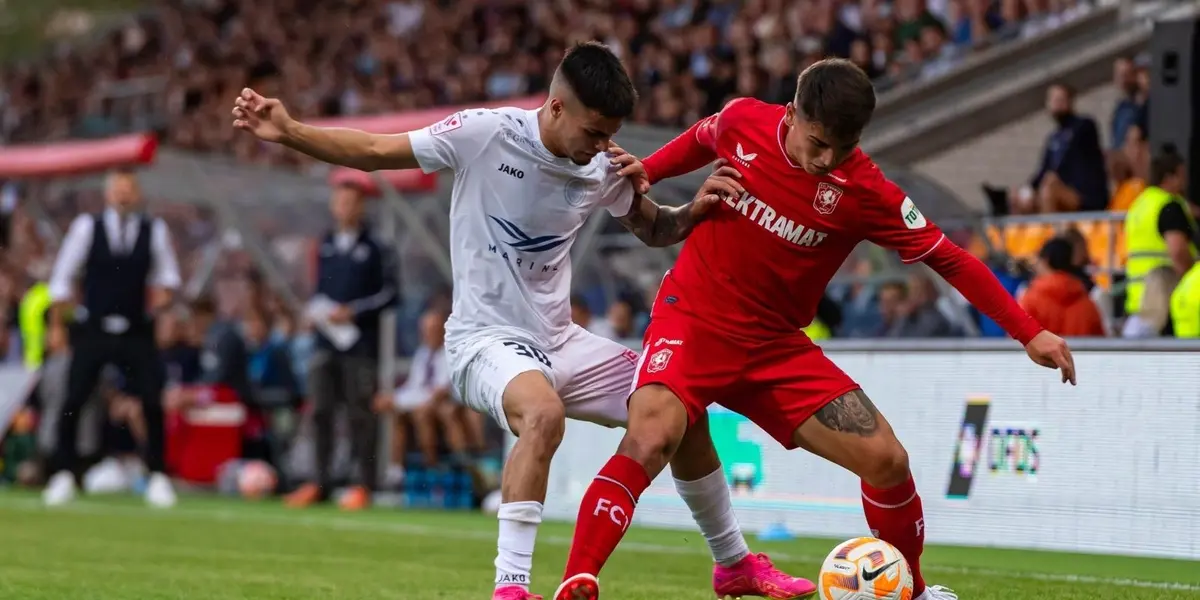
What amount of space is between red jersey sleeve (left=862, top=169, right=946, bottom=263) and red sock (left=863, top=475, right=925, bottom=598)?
828mm

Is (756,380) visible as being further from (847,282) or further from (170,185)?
(170,185)

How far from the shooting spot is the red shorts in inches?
249

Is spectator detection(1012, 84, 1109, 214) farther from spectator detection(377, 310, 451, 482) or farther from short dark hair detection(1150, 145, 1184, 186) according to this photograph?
spectator detection(377, 310, 451, 482)

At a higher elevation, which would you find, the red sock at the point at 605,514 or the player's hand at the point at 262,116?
the player's hand at the point at 262,116

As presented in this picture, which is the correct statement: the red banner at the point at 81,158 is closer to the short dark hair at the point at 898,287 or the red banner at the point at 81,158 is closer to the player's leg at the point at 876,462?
the short dark hair at the point at 898,287

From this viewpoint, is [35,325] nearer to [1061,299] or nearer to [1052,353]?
[1061,299]

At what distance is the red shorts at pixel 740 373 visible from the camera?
20.7ft

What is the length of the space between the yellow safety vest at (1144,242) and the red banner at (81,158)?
8893 mm

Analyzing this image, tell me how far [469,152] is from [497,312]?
2.01 ft

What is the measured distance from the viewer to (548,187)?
6.51 meters

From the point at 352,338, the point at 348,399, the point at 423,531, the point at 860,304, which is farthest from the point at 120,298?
the point at 860,304

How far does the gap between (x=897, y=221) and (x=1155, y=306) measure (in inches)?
211

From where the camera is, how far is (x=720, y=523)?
6.73 m

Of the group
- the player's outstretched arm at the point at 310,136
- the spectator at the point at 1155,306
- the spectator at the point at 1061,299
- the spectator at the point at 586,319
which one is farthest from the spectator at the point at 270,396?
the player's outstretched arm at the point at 310,136
